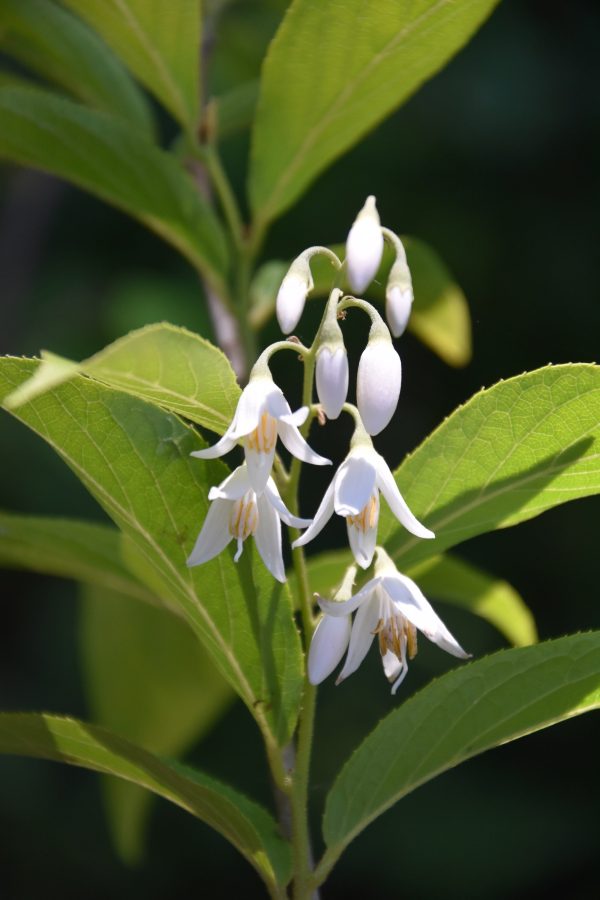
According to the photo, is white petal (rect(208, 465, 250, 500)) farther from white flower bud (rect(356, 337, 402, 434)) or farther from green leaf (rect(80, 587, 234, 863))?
green leaf (rect(80, 587, 234, 863))

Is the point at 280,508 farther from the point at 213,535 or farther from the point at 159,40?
the point at 159,40

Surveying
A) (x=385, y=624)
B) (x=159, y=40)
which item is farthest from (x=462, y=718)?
(x=159, y=40)

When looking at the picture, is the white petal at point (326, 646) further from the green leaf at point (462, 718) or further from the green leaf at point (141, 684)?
the green leaf at point (141, 684)

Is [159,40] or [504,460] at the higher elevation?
[159,40]

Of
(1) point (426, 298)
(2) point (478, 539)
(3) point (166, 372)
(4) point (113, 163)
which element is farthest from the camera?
(2) point (478, 539)

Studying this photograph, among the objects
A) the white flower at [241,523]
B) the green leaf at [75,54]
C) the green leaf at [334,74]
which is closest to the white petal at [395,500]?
the white flower at [241,523]

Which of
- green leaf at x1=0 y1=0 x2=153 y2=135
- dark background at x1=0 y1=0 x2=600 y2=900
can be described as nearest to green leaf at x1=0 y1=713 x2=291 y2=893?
green leaf at x1=0 y1=0 x2=153 y2=135
